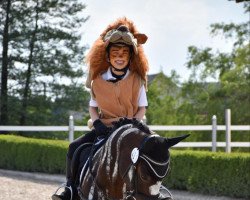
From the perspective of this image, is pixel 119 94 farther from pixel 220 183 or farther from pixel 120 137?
pixel 220 183

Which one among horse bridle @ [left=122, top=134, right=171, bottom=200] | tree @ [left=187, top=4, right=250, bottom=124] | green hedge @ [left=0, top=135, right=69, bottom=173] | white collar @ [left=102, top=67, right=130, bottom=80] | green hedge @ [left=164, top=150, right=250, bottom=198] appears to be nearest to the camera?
horse bridle @ [left=122, top=134, right=171, bottom=200]

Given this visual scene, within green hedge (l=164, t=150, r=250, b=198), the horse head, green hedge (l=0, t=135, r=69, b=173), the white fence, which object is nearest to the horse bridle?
the horse head

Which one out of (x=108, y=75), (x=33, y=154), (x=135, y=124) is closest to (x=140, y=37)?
(x=108, y=75)

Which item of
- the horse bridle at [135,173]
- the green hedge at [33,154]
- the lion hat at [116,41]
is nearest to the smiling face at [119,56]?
the lion hat at [116,41]

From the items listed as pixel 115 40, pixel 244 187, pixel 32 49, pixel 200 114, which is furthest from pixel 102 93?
pixel 32 49

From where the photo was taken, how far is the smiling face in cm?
412

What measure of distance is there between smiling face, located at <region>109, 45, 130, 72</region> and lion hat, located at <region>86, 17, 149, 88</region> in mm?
58

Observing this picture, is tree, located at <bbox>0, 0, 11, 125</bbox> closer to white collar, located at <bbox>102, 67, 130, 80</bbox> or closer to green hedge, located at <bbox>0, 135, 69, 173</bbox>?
green hedge, located at <bbox>0, 135, 69, 173</bbox>

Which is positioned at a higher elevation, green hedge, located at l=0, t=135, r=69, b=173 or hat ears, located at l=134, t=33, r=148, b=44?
hat ears, located at l=134, t=33, r=148, b=44

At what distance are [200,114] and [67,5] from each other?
874cm

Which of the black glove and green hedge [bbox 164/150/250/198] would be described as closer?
the black glove

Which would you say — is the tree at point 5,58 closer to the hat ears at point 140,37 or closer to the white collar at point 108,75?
the white collar at point 108,75

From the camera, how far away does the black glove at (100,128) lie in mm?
3830

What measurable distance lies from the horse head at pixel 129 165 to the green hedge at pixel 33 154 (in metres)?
9.75
